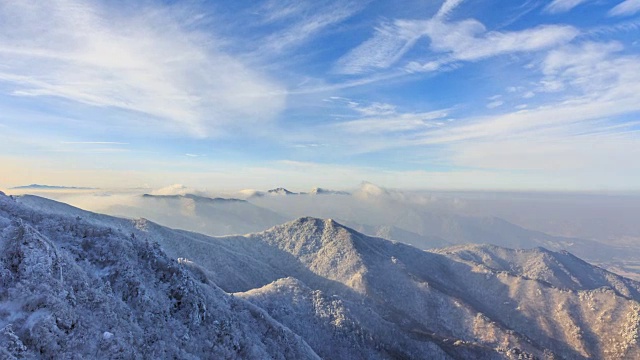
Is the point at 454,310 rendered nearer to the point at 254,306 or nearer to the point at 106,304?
the point at 254,306

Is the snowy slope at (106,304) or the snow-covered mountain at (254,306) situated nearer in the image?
the snowy slope at (106,304)

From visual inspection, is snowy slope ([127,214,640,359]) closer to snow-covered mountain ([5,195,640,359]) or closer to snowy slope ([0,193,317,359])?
snow-covered mountain ([5,195,640,359])

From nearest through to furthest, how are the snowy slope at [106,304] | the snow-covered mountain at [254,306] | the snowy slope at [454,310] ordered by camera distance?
the snowy slope at [106,304], the snow-covered mountain at [254,306], the snowy slope at [454,310]

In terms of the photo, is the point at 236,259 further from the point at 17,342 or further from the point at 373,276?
the point at 17,342

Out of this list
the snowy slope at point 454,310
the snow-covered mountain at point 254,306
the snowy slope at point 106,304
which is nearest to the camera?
the snowy slope at point 106,304

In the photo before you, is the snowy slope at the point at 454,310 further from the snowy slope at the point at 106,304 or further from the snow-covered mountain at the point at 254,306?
the snowy slope at the point at 106,304

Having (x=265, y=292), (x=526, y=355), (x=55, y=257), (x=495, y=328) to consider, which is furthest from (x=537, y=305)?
(x=55, y=257)

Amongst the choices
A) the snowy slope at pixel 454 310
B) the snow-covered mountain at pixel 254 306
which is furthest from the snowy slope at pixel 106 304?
the snowy slope at pixel 454 310
